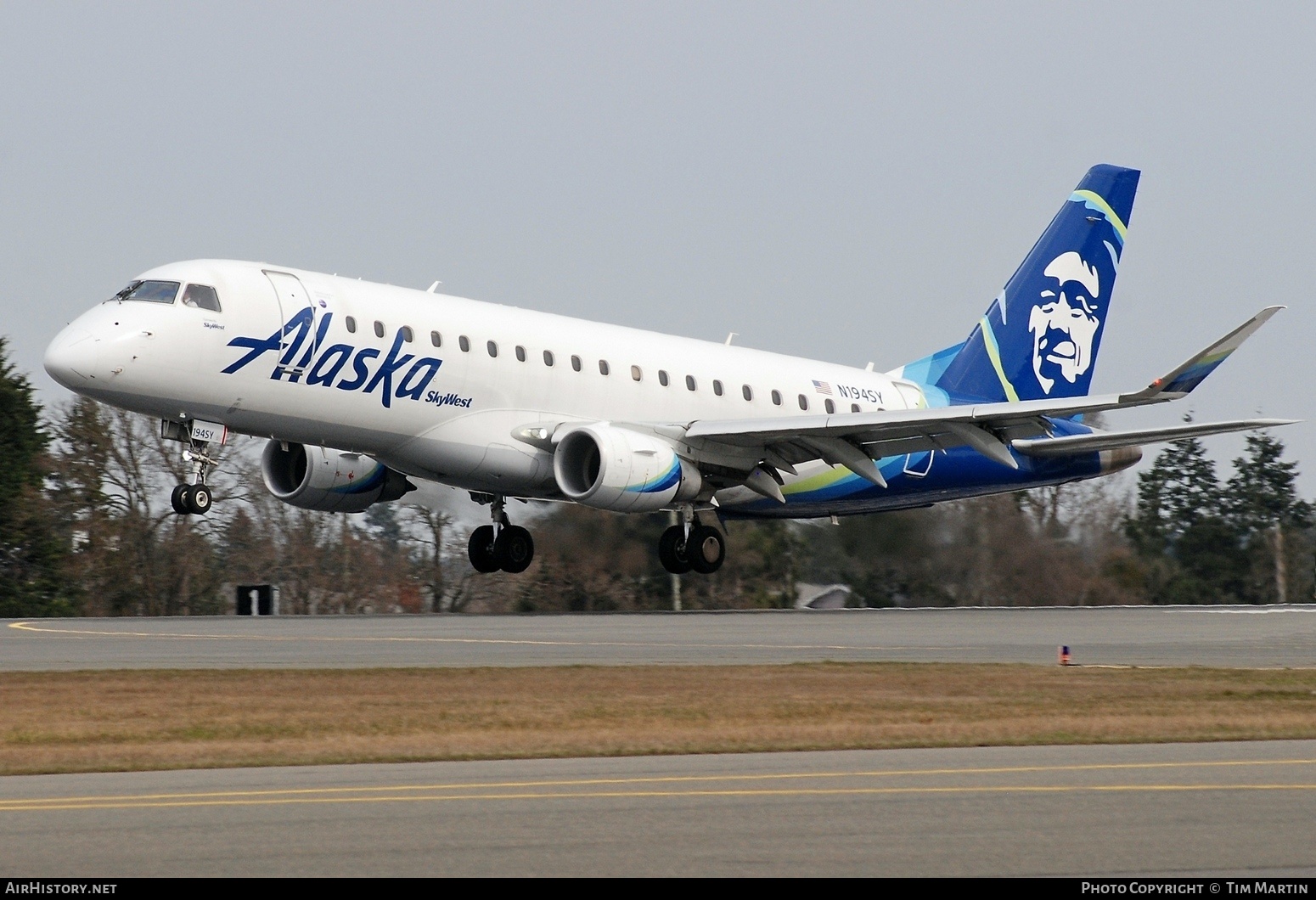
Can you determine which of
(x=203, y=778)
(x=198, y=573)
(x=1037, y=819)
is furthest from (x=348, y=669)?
(x=198, y=573)

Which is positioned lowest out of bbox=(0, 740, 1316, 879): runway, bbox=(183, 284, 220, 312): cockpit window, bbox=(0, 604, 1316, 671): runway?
bbox=(0, 740, 1316, 879): runway

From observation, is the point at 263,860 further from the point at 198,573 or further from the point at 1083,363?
the point at 198,573

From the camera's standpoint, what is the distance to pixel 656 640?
25516 millimetres

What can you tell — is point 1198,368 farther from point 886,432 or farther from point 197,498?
point 197,498

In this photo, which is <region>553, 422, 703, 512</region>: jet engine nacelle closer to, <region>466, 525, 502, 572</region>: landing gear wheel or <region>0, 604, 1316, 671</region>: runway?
<region>0, 604, 1316, 671</region>: runway

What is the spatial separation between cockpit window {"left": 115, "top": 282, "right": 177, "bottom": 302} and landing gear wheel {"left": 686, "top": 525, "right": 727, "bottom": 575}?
10.3 meters

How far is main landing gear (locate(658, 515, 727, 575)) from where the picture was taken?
105ft

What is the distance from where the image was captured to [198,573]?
58.6m

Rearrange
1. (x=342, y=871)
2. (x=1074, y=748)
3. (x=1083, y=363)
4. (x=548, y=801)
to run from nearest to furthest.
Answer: (x=342, y=871), (x=548, y=801), (x=1074, y=748), (x=1083, y=363)

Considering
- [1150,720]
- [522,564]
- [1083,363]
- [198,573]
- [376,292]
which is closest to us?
[1150,720]

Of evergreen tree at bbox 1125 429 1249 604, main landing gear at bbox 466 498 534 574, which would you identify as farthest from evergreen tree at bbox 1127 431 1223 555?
main landing gear at bbox 466 498 534 574

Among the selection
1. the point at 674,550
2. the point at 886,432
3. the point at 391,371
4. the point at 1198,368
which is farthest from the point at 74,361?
the point at 1198,368

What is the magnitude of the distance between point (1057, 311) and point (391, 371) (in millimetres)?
15919

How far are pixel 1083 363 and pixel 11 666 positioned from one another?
2468 centimetres
